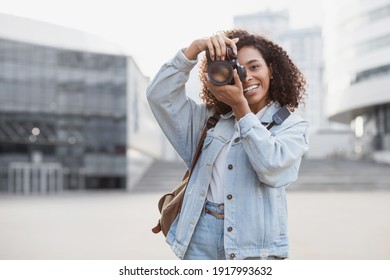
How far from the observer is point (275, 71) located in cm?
190

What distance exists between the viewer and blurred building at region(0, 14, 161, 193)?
59.7 feet

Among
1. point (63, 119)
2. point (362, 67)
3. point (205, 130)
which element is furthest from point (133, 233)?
point (362, 67)

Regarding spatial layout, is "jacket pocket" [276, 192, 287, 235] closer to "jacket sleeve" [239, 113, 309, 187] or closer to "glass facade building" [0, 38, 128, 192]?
"jacket sleeve" [239, 113, 309, 187]

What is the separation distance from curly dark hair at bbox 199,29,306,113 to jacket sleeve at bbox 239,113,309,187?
0.54 ft

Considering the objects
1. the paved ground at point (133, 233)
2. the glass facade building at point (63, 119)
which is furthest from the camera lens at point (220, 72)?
the glass facade building at point (63, 119)

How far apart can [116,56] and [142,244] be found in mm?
13174

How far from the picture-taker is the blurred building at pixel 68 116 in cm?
1820

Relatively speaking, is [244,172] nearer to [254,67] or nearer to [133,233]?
[254,67]

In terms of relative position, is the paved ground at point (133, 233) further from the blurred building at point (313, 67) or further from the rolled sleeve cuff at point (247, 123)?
the rolled sleeve cuff at point (247, 123)

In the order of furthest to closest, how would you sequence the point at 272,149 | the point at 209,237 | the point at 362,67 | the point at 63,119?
the point at 362,67 < the point at 63,119 < the point at 209,237 < the point at 272,149

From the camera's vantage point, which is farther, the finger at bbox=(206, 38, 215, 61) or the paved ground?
the paved ground

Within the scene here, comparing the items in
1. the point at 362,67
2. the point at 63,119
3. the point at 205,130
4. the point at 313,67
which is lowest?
the point at 205,130

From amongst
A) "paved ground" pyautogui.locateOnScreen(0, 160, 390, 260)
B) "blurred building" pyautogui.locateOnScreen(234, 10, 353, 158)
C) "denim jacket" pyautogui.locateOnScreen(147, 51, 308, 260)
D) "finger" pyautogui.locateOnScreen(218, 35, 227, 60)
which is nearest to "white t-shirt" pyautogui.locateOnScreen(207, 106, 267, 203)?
"denim jacket" pyautogui.locateOnScreen(147, 51, 308, 260)

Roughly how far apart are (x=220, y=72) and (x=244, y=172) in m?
0.32
